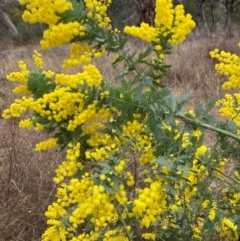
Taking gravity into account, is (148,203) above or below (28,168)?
above

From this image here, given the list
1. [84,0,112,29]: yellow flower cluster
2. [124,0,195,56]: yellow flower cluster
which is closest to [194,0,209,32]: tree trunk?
[124,0,195,56]: yellow flower cluster

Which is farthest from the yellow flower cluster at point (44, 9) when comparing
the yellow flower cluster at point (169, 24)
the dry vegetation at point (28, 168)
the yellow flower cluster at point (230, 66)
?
the dry vegetation at point (28, 168)

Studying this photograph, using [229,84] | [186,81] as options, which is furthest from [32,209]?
[186,81]

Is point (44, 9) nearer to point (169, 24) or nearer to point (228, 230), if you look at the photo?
point (169, 24)

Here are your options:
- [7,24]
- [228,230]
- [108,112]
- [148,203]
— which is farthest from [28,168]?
[7,24]

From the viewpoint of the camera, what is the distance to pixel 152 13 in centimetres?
895

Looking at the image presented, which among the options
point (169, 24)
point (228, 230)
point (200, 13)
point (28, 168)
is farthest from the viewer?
point (200, 13)

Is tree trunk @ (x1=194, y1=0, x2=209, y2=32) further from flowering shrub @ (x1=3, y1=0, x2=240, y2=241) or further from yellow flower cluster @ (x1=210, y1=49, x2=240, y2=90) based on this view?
flowering shrub @ (x1=3, y1=0, x2=240, y2=241)

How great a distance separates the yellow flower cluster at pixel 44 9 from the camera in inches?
70.3

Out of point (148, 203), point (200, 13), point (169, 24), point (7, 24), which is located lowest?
point (200, 13)

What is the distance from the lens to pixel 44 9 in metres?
1.80

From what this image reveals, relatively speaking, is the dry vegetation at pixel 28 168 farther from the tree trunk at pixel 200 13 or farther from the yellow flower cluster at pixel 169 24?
the tree trunk at pixel 200 13

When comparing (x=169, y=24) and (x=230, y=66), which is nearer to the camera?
(x=169, y=24)

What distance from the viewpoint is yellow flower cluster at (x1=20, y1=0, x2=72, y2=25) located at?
5.86 feet
